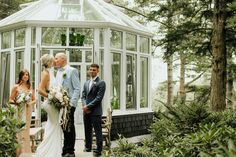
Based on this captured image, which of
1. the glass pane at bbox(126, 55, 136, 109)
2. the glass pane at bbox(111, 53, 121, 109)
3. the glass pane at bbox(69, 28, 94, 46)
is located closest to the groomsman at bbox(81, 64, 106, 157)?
the glass pane at bbox(69, 28, 94, 46)

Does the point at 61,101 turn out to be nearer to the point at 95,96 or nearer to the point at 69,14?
the point at 95,96

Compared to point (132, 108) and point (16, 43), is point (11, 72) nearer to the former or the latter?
point (16, 43)

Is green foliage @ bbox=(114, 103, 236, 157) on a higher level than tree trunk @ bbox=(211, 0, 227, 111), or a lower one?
lower

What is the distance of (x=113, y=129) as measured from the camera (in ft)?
39.9

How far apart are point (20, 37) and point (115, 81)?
3.34 m

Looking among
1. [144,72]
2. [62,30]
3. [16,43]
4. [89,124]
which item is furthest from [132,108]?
[89,124]

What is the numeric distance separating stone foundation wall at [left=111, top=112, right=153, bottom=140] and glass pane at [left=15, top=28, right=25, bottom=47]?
380 centimetres

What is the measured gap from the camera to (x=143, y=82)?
48.4ft

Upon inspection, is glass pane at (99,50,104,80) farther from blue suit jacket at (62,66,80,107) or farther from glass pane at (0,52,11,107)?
blue suit jacket at (62,66,80,107)

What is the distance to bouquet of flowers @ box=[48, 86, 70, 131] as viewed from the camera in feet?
21.7

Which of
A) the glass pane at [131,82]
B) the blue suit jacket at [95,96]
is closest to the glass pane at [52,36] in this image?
the glass pane at [131,82]

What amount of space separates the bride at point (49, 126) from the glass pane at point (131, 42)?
23.7 ft

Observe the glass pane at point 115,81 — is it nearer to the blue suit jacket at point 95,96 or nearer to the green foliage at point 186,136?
the blue suit jacket at point 95,96

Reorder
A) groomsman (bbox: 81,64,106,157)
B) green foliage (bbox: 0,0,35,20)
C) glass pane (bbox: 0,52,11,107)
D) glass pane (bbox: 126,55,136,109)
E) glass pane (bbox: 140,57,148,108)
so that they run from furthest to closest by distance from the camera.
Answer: green foliage (bbox: 0,0,35,20) < glass pane (bbox: 140,57,148,108) < glass pane (bbox: 0,52,11,107) < glass pane (bbox: 126,55,136,109) < groomsman (bbox: 81,64,106,157)
